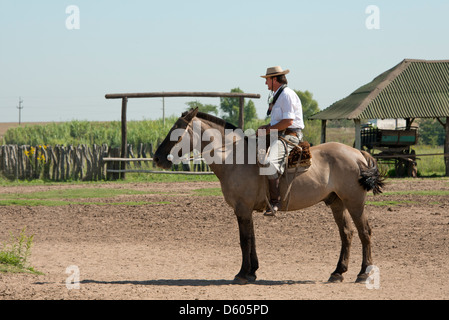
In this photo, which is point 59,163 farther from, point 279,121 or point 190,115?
point 279,121

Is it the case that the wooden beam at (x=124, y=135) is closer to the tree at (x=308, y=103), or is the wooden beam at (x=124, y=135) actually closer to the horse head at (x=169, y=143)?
the horse head at (x=169, y=143)

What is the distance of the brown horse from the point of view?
8320 mm

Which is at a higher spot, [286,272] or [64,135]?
[64,135]

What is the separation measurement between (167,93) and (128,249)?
36.8ft

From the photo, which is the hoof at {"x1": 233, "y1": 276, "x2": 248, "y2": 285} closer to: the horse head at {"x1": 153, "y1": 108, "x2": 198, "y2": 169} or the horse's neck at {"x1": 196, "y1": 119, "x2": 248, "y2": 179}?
the horse's neck at {"x1": 196, "y1": 119, "x2": 248, "y2": 179}

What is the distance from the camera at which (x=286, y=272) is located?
9.15 metres

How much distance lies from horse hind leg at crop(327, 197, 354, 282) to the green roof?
16.1 meters

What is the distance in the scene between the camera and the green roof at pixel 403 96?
25.3 metres

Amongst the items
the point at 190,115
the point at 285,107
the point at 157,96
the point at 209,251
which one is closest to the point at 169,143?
the point at 190,115

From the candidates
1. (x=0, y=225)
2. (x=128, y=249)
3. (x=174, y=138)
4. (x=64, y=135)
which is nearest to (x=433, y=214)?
(x=128, y=249)

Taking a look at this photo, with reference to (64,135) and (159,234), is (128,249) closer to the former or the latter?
(159,234)

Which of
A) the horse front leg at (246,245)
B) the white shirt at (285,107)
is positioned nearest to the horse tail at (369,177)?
the white shirt at (285,107)

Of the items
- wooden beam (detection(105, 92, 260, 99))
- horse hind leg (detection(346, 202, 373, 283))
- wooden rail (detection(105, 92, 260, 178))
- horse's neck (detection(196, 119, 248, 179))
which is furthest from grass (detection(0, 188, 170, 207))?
horse hind leg (detection(346, 202, 373, 283))

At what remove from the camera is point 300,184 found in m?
8.52
